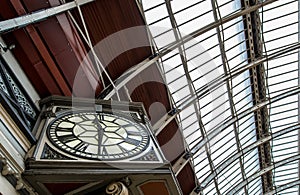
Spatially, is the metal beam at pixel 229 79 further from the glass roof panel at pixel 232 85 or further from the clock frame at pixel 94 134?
the clock frame at pixel 94 134

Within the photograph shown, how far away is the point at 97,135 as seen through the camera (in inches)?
275

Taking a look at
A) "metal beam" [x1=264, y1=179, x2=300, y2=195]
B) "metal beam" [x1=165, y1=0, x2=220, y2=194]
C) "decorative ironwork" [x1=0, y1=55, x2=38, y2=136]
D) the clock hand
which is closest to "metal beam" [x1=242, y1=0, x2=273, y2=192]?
"metal beam" [x1=264, y1=179, x2=300, y2=195]

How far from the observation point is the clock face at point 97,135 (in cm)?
637

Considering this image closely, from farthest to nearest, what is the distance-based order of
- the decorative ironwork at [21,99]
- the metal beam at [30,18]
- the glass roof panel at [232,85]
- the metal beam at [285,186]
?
the metal beam at [285,186]
the glass roof panel at [232,85]
the decorative ironwork at [21,99]
the metal beam at [30,18]

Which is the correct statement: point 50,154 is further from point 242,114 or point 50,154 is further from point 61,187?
point 242,114

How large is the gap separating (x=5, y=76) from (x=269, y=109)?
20.9 meters

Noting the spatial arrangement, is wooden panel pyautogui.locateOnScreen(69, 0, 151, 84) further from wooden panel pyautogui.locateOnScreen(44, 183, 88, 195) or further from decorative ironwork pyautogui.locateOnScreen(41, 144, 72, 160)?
wooden panel pyautogui.locateOnScreen(44, 183, 88, 195)

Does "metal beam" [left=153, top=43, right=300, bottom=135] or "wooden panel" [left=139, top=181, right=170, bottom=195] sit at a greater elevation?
"metal beam" [left=153, top=43, right=300, bottom=135]

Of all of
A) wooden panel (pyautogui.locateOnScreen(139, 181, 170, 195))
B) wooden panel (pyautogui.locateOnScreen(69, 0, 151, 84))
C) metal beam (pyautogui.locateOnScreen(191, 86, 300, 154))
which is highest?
wooden panel (pyautogui.locateOnScreen(69, 0, 151, 84))

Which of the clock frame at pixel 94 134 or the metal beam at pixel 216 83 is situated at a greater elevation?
the metal beam at pixel 216 83

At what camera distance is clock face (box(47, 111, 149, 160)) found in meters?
6.37

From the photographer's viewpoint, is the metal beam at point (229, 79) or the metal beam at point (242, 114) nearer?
the metal beam at point (229, 79)

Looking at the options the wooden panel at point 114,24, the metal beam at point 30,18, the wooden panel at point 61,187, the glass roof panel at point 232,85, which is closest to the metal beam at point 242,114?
the glass roof panel at point 232,85

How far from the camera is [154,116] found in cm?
1717
